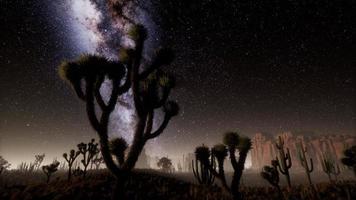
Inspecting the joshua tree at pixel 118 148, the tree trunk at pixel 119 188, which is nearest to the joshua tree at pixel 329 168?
the joshua tree at pixel 118 148

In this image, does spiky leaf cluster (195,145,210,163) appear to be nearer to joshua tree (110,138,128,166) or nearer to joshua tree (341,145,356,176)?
joshua tree (110,138,128,166)

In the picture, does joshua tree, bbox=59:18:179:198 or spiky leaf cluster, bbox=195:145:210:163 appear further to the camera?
spiky leaf cluster, bbox=195:145:210:163

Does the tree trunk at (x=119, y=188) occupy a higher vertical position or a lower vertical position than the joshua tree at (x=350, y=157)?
lower

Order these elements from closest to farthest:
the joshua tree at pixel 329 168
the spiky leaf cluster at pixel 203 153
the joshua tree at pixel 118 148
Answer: the joshua tree at pixel 118 148 → the spiky leaf cluster at pixel 203 153 → the joshua tree at pixel 329 168

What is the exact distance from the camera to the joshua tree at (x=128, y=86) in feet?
19.8

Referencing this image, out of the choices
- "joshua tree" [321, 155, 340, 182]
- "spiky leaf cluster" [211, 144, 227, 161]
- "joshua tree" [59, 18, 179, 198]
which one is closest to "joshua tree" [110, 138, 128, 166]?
"joshua tree" [59, 18, 179, 198]

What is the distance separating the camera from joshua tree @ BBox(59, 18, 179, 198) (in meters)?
6.04

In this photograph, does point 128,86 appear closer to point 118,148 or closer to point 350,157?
point 118,148

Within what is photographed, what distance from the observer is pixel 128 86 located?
7.04 m

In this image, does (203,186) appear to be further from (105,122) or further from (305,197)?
(105,122)

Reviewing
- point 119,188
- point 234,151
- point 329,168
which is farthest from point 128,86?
point 329,168

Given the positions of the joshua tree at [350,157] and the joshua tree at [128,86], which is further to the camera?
the joshua tree at [350,157]

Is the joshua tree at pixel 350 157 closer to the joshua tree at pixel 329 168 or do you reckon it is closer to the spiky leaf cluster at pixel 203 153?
the joshua tree at pixel 329 168

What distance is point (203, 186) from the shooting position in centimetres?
1719
